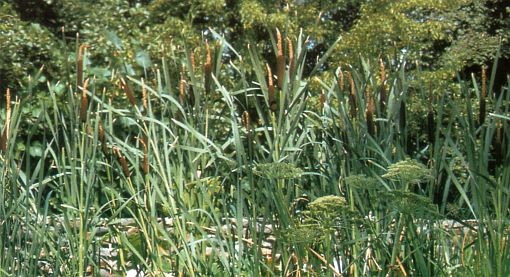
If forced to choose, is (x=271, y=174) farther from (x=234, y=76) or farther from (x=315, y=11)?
(x=315, y=11)

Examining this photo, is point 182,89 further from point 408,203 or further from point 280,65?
point 408,203

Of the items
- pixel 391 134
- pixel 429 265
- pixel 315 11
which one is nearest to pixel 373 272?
pixel 429 265

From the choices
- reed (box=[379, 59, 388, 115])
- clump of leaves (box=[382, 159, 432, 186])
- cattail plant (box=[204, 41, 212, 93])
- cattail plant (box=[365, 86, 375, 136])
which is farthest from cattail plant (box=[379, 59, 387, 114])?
clump of leaves (box=[382, 159, 432, 186])

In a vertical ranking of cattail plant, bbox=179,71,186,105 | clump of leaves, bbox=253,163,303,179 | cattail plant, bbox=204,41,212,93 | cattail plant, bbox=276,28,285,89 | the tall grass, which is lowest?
the tall grass

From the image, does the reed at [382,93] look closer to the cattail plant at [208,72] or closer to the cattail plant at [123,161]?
the cattail plant at [208,72]

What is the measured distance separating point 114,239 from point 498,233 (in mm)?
1179

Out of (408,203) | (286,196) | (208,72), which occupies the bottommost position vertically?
(286,196)

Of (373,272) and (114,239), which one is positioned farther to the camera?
(114,239)

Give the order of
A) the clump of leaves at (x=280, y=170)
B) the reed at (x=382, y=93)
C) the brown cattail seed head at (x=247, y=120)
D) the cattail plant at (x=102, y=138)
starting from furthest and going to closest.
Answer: the reed at (x=382, y=93), the cattail plant at (x=102, y=138), the brown cattail seed head at (x=247, y=120), the clump of leaves at (x=280, y=170)

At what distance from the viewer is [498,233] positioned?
8.41ft

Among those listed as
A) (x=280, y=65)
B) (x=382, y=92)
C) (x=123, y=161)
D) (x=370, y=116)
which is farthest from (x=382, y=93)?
(x=123, y=161)

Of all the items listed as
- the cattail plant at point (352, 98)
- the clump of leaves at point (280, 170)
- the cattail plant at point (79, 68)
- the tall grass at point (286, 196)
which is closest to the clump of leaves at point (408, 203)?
the tall grass at point (286, 196)

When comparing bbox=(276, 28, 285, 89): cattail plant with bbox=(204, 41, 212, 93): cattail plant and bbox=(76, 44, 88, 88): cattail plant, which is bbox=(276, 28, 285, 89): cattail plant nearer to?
bbox=(204, 41, 212, 93): cattail plant

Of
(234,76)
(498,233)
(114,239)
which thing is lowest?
(234,76)
